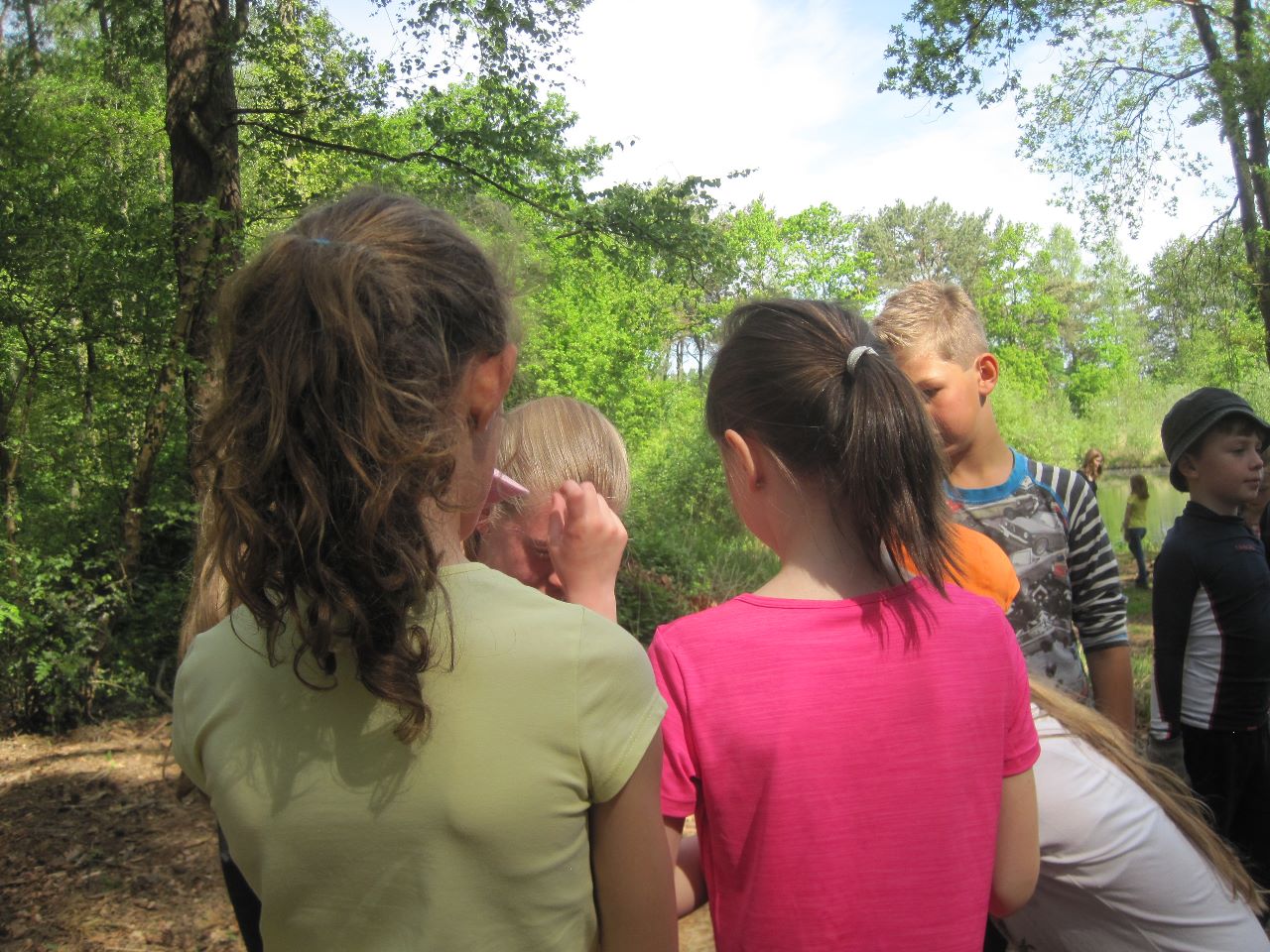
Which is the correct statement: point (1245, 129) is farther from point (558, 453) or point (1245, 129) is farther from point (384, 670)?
point (384, 670)

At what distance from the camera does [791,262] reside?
3247cm

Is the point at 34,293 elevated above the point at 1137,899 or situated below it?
above

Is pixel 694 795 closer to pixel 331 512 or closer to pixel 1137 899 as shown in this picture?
pixel 331 512

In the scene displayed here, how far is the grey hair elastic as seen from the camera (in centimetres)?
132

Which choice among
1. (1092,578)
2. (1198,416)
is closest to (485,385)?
(1092,578)

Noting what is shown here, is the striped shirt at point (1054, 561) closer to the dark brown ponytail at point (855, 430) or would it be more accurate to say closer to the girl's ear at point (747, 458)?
the dark brown ponytail at point (855, 430)

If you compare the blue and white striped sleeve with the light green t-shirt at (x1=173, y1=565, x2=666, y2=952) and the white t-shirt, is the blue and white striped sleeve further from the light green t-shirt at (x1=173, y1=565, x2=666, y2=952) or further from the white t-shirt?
the light green t-shirt at (x1=173, y1=565, x2=666, y2=952)

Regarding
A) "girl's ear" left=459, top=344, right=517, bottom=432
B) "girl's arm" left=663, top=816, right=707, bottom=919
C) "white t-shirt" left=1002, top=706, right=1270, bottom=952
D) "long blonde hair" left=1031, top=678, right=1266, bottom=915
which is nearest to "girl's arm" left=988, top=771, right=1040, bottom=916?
"white t-shirt" left=1002, top=706, right=1270, bottom=952

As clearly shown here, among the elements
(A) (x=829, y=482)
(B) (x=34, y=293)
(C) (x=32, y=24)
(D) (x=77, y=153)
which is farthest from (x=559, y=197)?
(C) (x=32, y=24)

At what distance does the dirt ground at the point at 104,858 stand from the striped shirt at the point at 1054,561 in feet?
Result: 8.18

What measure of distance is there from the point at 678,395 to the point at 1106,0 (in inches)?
637

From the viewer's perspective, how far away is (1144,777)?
1.50 m

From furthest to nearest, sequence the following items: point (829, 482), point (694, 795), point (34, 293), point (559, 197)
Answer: point (559, 197), point (34, 293), point (829, 482), point (694, 795)

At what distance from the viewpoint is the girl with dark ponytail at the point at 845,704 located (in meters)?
1.20
